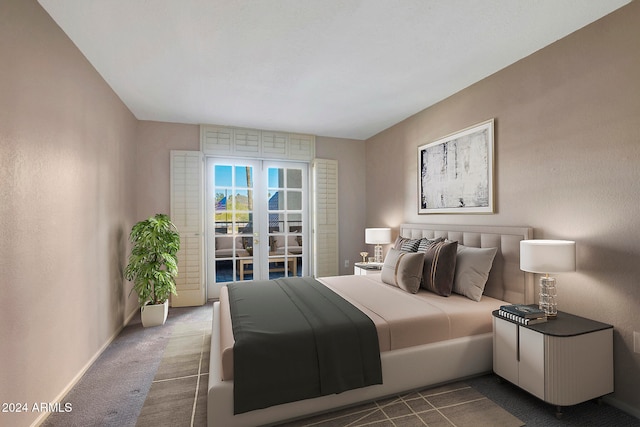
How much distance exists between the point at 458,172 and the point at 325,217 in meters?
2.29

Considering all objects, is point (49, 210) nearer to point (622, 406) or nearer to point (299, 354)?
point (299, 354)

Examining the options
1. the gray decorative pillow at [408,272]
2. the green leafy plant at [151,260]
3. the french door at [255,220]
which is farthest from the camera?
the french door at [255,220]

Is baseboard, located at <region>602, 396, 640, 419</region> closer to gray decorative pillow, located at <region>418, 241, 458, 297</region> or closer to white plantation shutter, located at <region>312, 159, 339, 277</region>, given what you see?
gray decorative pillow, located at <region>418, 241, 458, 297</region>

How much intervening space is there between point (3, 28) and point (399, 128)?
3852 millimetres

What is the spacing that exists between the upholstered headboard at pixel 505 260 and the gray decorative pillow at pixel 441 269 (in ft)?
1.05

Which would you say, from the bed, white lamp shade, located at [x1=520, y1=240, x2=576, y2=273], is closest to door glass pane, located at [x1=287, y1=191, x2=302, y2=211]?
the bed

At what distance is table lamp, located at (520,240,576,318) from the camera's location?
1.94 metres

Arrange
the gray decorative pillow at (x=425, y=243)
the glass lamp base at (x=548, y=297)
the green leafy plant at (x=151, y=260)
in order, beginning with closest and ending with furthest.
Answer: the glass lamp base at (x=548, y=297) → the gray decorative pillow at (x=425, y=243) → the green leafy plant at (x=151, y=260)

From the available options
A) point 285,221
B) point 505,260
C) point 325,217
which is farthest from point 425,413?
point 285,221

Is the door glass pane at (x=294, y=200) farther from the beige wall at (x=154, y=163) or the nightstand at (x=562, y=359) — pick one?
the nightstand at (x=562, y=359)

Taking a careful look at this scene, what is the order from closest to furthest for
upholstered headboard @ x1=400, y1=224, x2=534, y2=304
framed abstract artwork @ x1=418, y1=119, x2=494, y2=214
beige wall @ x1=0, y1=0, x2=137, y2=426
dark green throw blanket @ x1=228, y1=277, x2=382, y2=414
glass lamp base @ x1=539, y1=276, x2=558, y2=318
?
beige wall @ x1=0, y1=0, x2=137, y2=426, dark green throw blanket @ x1=228, y1=277, x2=382, y2=414, glass lamp base @ x1=539, y1=276, x2=558, y2=318, upholstered headboard @ x1=400, y1=224, x2=534, y2=304, framed abstract artwork @ x1=418, y1=119, x2=494, y2=214

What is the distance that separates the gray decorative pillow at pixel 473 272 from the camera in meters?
2.52

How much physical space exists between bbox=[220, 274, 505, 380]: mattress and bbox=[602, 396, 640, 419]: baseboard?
0.76 m

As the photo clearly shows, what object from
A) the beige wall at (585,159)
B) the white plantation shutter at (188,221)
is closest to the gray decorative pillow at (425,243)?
the beige wall at (585,159)
